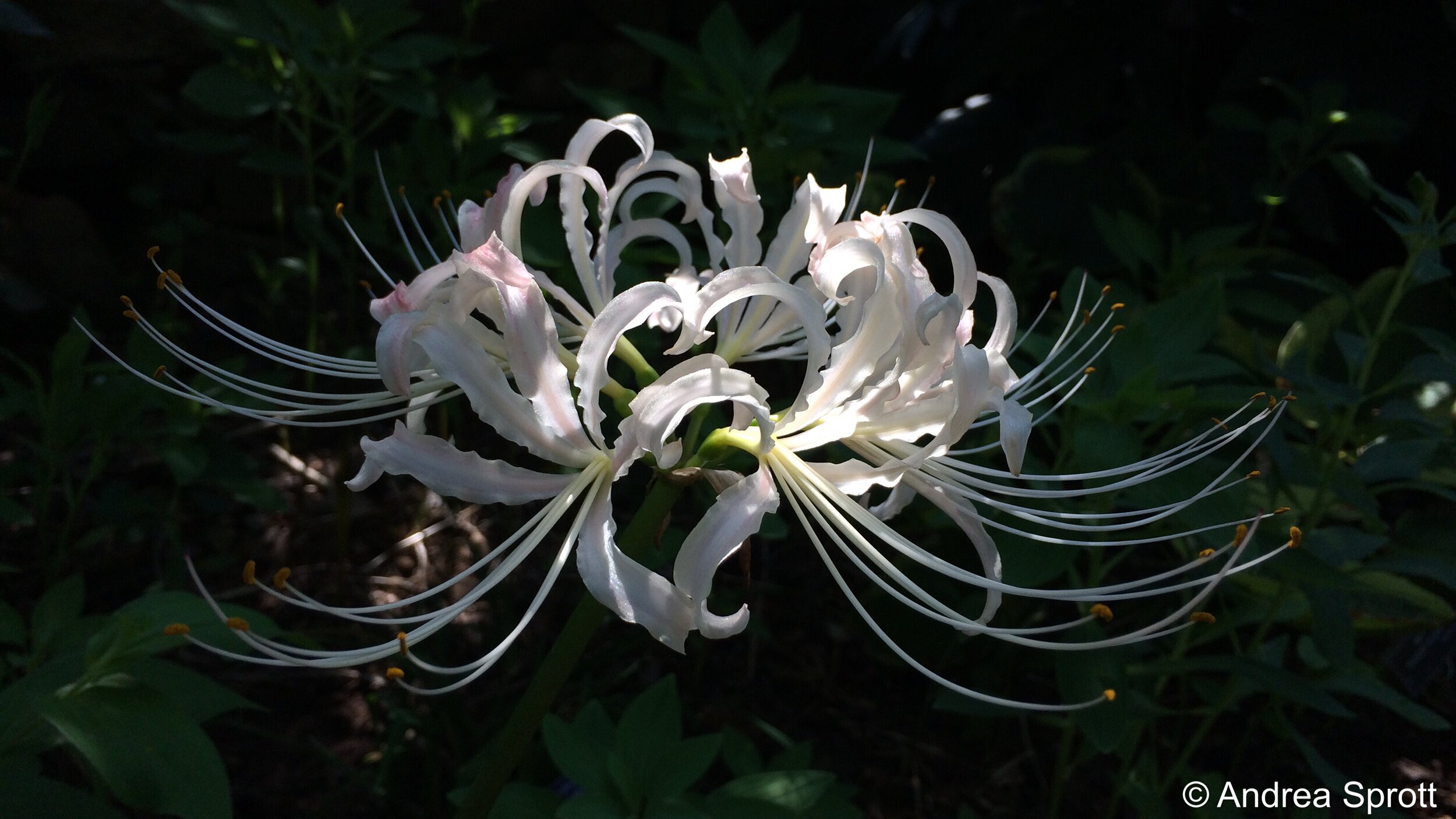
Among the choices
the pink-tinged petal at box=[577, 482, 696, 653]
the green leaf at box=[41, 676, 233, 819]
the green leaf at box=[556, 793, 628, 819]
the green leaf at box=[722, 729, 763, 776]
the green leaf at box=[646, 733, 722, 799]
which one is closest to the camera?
the pink-tinged petal at box=[577, 482, 696, 653]

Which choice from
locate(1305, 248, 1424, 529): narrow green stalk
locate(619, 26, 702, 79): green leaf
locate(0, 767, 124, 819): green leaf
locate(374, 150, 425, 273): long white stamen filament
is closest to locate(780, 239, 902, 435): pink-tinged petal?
locate(374, 150, 425, 273): long white stamen filament

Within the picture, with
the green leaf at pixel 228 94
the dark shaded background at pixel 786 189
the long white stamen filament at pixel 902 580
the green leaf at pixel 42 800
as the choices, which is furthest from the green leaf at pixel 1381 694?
the green leaf at pixel 228 94

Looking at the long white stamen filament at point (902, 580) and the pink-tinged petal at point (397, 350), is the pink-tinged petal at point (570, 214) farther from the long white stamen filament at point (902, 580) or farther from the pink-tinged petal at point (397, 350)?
the long white stamen filament at point (902, 580)

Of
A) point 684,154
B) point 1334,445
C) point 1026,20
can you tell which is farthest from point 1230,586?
point 1026,20

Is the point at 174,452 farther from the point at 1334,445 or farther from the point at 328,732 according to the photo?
the point at 1334,445

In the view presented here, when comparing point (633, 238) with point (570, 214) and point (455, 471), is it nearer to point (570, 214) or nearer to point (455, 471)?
point (570, 214)

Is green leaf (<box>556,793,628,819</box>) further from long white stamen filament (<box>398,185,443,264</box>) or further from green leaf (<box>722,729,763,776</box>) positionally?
long white stamen filament (<box>398,185,443,264</box>)
